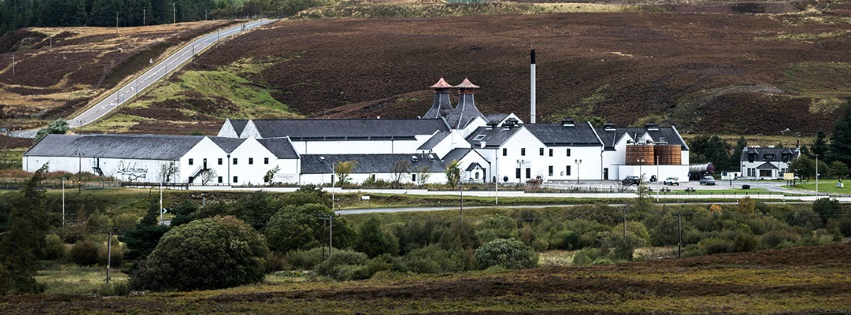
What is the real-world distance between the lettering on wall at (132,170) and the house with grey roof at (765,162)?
40.3 meters

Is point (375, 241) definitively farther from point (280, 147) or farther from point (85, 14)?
point (85, 14)

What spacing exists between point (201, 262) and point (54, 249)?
34.2 ft

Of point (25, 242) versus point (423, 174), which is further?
point (423, 174)

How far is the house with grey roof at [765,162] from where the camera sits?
3642 inches

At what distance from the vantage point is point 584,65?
145000mm

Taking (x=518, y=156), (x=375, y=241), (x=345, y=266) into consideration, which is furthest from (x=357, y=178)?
(x=345, y=266)

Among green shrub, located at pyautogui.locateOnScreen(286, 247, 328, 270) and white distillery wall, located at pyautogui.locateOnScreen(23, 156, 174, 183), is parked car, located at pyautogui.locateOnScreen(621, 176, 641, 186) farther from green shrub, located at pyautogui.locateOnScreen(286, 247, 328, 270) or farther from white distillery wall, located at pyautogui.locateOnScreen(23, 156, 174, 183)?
green shrub, located at pyautogui.locateOnScreen(286, 247, 328, 270)

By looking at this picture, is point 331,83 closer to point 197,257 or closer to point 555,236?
point 555,236

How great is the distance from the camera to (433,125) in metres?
96.1

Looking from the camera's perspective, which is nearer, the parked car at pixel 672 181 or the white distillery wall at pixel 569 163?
the parked car at pixel 672 181

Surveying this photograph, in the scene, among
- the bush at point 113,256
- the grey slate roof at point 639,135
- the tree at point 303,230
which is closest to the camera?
the bush at point 113,256

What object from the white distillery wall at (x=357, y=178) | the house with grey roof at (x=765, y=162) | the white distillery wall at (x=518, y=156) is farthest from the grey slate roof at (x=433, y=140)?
the house with grey roof at (x=765, y=162)

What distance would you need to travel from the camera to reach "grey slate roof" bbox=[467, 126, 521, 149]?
292 feet

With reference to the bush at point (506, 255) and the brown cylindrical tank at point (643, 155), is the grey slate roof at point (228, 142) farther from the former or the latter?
the bush at point (506, 255)
